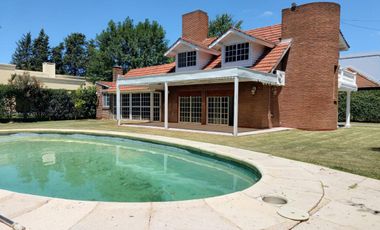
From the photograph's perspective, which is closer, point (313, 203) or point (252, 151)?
point (313, 203)

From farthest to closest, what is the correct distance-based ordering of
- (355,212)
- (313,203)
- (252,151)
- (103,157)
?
(103,157) → (252,151) → (313,203) → (355,212)

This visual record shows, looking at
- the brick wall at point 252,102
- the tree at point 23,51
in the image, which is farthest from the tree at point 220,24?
the tree at point 23,51

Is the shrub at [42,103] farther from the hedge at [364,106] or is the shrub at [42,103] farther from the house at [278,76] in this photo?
the hedge at [364,106]

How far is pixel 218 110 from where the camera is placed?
18.0 m

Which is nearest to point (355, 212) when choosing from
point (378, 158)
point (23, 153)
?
point (378, 158)

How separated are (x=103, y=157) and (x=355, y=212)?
27.6 feet

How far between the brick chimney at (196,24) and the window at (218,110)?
7132 mm

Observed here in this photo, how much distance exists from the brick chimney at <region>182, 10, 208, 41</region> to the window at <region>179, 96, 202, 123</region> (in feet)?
19.9

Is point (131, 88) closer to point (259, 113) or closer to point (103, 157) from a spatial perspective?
point (259, 113)

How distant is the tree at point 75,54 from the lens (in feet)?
195

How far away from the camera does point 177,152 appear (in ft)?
34.4

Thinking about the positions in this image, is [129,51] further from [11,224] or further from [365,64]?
[11,224]

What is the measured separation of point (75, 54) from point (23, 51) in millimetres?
11705

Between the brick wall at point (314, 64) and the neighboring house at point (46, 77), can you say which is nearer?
the brick wall at point (314, 64)
